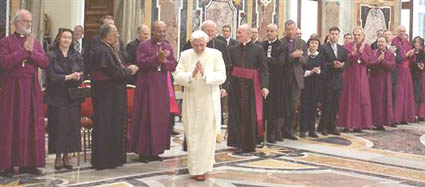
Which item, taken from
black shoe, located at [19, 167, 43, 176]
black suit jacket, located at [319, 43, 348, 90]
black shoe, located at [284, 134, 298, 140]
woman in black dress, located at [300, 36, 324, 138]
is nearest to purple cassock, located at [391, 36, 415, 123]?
black suit jacket, located at [319, 43, 348, 90]

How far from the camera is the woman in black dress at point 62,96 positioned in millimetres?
6168

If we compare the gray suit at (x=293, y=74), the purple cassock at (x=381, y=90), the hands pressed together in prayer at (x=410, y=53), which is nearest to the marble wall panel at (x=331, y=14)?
the hands pressed together in prayer at (x=410, y=53)

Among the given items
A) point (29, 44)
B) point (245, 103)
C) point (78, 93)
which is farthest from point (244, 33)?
point (29, 44)

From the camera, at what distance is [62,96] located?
6211 mm

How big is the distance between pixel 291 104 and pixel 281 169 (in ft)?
7.82

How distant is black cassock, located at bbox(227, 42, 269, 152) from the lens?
7.62m

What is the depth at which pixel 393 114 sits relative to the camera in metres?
11.1

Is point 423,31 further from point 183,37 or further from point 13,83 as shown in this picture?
point 13,83

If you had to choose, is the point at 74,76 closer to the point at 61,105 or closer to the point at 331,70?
the point at 61,105

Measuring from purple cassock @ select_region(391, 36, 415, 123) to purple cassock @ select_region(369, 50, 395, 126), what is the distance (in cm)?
55

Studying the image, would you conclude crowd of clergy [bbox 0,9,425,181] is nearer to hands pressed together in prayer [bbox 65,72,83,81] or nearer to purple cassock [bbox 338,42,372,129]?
hands pressed together in prayer [bbox 65,72,83,81]

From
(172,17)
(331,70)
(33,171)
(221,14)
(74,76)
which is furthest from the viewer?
(221,14)

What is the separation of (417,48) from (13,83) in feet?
27.4

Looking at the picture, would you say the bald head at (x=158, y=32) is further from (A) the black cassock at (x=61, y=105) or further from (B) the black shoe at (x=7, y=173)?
(B) the black shoe at (x=7, y=173)
